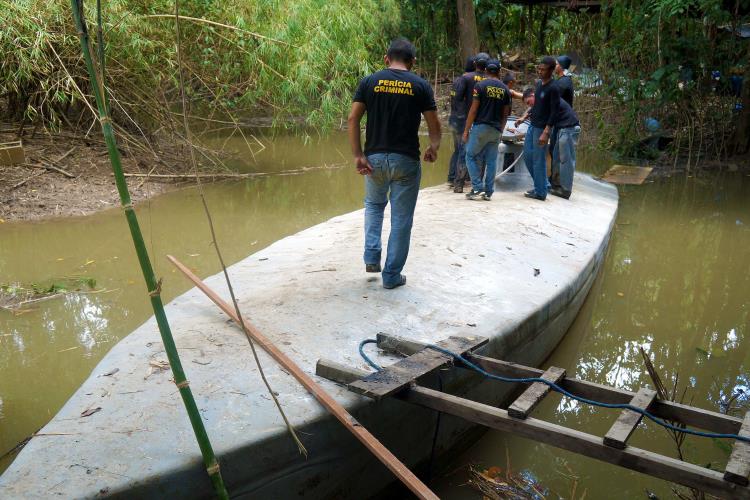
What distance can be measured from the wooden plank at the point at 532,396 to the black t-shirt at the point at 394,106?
1707 mm

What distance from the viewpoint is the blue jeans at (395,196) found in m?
4.30

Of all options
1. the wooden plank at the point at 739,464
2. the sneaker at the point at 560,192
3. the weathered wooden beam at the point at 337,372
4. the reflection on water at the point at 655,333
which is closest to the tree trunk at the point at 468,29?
the reflection on water at the point at 655,333

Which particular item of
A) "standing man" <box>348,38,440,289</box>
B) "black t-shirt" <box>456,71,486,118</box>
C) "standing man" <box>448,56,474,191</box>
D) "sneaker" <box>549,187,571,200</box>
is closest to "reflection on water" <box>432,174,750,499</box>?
"sneaker" <box>549,187,571,200</box>

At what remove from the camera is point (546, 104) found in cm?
736

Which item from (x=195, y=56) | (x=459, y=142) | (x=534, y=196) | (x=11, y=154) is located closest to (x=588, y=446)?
(x=534, y=196)

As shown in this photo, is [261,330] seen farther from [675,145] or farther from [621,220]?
[675,145]

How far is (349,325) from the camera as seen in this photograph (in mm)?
3975

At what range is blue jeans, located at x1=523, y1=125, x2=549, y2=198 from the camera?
24.8ft

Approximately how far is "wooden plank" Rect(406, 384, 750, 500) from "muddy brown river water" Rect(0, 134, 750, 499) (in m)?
0.89

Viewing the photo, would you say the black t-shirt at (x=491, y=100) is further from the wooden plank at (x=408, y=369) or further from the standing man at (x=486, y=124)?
the wooden plank at (x=408, y=369)

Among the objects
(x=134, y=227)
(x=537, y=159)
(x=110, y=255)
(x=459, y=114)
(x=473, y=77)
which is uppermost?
(x=473, y=77)

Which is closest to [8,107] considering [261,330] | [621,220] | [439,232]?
[439,232]

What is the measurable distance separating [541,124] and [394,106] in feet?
12.3

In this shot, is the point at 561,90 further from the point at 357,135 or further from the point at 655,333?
the point at 357,135
